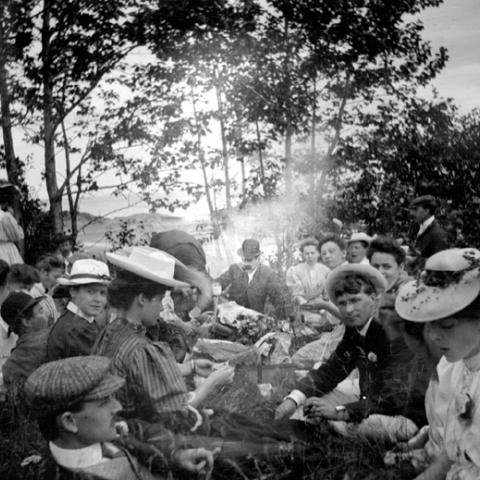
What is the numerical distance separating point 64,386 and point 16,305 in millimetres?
2983

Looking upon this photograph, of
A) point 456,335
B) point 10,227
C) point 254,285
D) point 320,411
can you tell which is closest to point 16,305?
point 320,411

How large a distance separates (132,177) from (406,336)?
24.6 ft

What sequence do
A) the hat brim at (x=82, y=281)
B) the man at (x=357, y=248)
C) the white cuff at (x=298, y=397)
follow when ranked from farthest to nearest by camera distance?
1. the man at (x=357, y=248)
2. the hat brim at (x=82, y=281)
3. the white cuff at (x=298, y=397)

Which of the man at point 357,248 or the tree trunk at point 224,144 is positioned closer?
the man at point 357,248

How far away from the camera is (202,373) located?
4.44 meters

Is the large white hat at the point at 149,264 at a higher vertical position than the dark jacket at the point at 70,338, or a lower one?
higher

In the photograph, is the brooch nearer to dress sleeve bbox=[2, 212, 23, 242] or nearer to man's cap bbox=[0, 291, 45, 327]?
man's cap bbox=[0, 291, 45, 327]

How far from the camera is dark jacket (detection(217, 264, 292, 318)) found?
7906 mm

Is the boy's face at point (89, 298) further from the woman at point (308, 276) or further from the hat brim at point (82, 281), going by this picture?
the woman at point (308, 276)

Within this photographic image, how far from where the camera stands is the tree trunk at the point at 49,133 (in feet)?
31.1

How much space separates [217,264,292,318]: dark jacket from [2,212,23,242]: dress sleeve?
266 centimetres

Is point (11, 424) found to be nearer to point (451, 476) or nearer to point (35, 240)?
point (451, 476)

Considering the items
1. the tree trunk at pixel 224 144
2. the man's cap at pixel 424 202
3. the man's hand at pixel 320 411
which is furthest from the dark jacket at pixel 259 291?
the man's hand at pixel 320 411

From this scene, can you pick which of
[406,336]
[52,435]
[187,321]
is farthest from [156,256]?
[187,321]
